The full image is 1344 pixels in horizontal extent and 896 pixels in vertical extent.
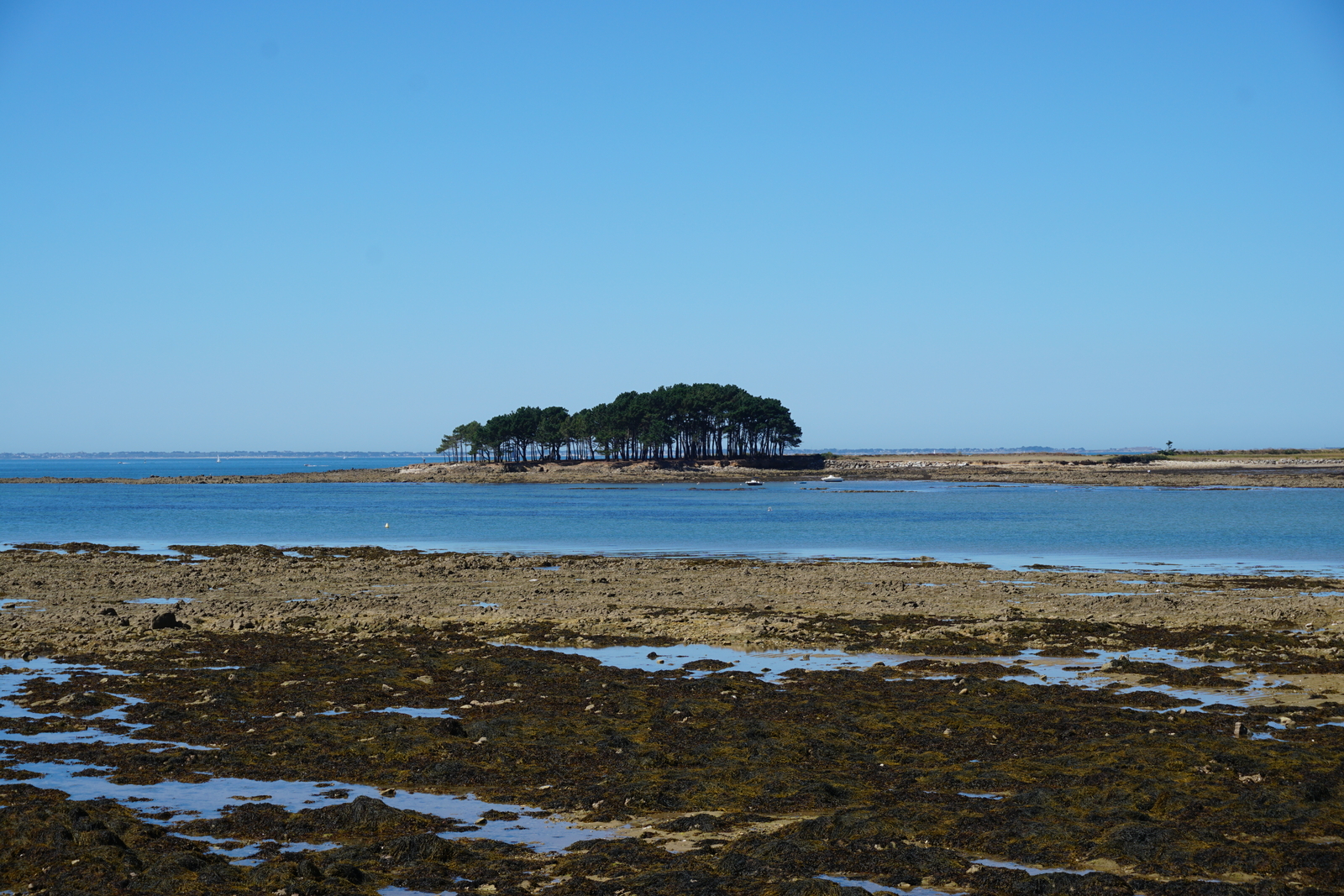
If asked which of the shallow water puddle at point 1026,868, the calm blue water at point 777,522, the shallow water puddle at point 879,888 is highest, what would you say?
the shallow water puddle at point 1026,868

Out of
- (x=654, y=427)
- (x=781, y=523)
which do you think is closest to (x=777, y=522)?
(x=781, y=523)

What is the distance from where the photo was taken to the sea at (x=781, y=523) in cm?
4309

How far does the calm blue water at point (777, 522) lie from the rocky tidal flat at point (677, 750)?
1896 centimetres

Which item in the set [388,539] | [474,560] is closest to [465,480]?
[388,539]

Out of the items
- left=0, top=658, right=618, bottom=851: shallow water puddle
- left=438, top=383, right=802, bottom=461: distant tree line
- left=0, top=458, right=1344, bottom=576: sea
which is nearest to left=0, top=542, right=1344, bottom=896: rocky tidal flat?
left=0, top=658, right=618, bottom=851: shallow water puddle

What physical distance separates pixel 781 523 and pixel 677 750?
163 feet

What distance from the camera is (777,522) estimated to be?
63.2m

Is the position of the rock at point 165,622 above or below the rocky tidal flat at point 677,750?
above

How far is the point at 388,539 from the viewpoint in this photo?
169ft

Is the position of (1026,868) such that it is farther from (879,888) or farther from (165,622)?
(165,622)

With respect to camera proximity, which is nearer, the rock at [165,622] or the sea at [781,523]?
the rock at [165,622]

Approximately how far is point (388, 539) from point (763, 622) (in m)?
32.2

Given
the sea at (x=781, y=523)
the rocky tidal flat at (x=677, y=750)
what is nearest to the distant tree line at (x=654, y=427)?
the sea at (x=781, y=523)

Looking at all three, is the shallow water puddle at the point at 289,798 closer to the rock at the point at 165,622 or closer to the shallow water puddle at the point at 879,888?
the shallow water puddle at the point at 879,888
